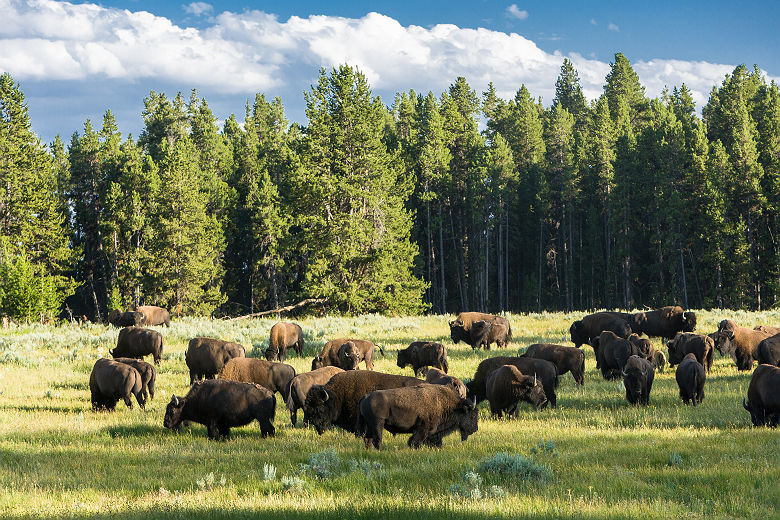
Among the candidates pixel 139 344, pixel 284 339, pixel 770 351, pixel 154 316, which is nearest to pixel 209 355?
pixel 139 344

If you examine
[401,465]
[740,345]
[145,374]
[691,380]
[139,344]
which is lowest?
[401,465]

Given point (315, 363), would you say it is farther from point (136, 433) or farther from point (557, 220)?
point (557, 220)

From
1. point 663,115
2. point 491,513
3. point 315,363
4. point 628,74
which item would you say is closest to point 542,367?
point 315,363

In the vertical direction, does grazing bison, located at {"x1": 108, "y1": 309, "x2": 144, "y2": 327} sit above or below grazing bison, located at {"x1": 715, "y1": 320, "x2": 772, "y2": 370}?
above

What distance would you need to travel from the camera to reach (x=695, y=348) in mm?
19766

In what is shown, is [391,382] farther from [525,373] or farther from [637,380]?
[637,380]

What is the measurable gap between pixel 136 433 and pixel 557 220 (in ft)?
240

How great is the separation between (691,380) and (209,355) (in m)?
12.4

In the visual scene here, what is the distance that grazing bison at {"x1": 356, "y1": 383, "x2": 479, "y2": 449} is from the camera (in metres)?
11.0

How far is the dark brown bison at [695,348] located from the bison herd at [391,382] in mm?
36

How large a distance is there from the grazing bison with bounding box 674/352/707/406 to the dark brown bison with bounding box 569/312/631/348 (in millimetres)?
9222

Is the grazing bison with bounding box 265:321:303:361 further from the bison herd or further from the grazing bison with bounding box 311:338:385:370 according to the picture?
the grazing bison with bounding box 311:338:385:370

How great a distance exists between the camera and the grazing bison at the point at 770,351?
17.6 m

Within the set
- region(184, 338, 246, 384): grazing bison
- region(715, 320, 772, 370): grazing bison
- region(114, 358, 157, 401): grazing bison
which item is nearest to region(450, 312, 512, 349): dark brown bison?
region(715, 320, 772, 370): grazing bison
